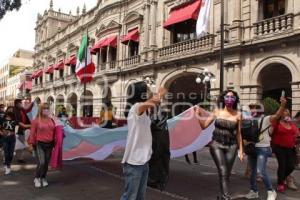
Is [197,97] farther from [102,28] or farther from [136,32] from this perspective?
[102,28]

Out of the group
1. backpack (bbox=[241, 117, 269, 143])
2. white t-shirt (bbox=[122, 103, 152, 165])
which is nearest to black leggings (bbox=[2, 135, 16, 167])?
backpack (bbox=[241, 117, 269, 143])

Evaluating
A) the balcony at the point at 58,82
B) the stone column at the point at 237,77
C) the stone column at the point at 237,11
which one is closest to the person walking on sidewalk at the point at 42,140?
the stone column at the point at 237,77

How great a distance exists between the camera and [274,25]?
17094 mm

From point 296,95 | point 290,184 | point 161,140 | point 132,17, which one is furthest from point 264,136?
point 132,17

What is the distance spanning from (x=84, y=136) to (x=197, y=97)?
16.8 metres

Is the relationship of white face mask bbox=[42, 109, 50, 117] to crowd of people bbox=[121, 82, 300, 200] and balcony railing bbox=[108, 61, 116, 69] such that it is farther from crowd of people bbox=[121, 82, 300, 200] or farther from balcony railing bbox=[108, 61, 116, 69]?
balcony railing bbox=[108, 61, 116, 69]

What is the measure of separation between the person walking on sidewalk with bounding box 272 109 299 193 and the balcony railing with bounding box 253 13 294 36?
33.1 feet

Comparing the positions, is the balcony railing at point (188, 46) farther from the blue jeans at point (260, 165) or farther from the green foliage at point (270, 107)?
the blue jeans at point (260, 165)

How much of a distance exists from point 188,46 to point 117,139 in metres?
14.3

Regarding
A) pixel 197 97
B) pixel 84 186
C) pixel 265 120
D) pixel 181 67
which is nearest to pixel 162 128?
pixel 265 120

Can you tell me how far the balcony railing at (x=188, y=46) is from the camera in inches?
796

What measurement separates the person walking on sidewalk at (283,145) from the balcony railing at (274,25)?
33.1 ft

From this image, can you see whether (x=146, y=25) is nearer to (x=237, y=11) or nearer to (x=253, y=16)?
(x=237, y=11)

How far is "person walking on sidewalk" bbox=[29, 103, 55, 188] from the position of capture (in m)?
7.18
